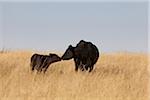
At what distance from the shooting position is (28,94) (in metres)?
6.44

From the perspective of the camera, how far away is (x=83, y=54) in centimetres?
1064

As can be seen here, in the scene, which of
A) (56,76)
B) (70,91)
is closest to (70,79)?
(56,76)

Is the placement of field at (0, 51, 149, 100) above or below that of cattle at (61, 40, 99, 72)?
below

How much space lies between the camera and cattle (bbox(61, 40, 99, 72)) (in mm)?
10297

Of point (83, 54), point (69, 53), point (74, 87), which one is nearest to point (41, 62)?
point (69, 53)

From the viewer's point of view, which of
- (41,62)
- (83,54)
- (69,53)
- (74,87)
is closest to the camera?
(74,87)

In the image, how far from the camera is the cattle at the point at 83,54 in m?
10.3

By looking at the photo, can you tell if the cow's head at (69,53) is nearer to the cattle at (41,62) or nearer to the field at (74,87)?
the cattle at (41,62)

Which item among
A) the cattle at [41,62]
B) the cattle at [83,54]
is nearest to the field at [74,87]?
the cattle at [41,62]

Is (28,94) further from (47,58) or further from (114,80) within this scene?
(47,58)

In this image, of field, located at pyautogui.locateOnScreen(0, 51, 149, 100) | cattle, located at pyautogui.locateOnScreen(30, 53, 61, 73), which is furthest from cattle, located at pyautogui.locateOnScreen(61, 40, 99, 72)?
field, located at pyautogui.locateOnScreen(0, 51, 149, 100)

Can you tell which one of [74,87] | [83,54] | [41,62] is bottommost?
[74,87]

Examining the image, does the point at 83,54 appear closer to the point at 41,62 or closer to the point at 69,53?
the point at 69,53

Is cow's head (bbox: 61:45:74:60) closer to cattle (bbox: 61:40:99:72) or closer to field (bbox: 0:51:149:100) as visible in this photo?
cattle (bbox: 61:40:99:72)
